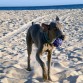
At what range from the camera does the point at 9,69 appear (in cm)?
706

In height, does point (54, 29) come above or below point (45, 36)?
above

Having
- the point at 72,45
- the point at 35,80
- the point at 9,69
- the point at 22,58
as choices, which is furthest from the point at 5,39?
the point at 35,80

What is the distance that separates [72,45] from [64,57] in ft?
6.74

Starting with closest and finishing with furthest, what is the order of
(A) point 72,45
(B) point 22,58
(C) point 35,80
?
(C) point 35,80 < (B) point 22,58 < (A) point 72,45

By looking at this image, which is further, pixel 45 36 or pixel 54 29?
pixel 45 36

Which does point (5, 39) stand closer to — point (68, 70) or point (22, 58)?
point (22, 58)

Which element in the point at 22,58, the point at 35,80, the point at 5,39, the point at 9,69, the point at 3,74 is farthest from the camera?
the point at 5,39

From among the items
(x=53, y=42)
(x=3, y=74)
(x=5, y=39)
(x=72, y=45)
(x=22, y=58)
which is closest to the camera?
(x=53, y=42)

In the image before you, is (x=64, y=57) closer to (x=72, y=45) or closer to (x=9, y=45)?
(x=72, y=45)

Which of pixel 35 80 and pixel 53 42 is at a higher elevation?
pixel 53 42

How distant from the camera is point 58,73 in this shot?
685 centimetres

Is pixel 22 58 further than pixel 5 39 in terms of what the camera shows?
No

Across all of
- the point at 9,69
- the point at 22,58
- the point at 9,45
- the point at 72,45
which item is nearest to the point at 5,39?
the point at 9,45

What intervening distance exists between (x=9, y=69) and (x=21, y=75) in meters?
0.47
